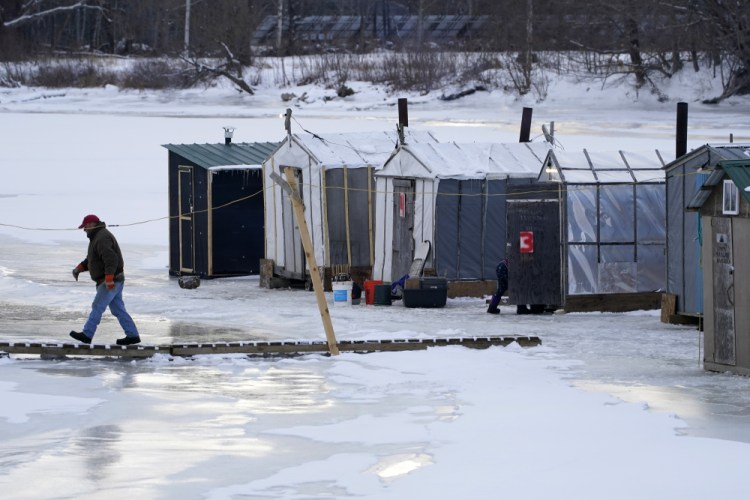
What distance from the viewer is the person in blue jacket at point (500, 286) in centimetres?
1912

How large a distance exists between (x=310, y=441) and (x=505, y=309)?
31.4ft

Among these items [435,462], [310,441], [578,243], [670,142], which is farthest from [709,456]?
[670,142]

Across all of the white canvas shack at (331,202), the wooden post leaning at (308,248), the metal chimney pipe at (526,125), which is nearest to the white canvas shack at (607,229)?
the white canvas shack at (331,202)

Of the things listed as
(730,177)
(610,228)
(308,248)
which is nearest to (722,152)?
(610,228)

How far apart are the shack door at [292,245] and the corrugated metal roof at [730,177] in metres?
9.79

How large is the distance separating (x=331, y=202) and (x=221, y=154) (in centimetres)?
305

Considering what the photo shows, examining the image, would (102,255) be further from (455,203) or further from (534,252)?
(455,203)

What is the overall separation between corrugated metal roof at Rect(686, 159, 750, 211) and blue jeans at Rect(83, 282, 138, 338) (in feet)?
19.1

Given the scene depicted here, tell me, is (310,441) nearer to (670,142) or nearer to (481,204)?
(481,204)

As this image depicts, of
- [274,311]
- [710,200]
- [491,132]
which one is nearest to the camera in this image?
[710,200]

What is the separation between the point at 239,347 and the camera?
14.5 meters

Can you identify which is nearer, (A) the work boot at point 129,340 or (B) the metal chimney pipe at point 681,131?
(A) the work boot at point 129,340

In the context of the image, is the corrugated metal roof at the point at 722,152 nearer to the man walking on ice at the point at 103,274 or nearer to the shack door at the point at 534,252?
the shack door at the point at 534,252

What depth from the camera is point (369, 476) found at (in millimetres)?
→ 9609
